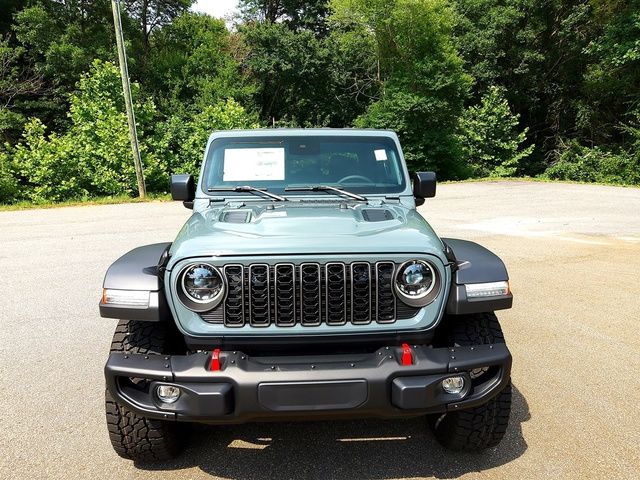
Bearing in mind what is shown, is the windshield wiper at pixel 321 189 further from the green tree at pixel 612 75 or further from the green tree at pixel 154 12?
the green tree at pixel 154 12

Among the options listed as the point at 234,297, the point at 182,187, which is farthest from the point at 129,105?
the point at 234,297

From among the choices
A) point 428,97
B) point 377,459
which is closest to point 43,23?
point 428,97

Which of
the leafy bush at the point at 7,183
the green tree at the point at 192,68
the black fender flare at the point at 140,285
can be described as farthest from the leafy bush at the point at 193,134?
the black fender flare at the point at 140,285

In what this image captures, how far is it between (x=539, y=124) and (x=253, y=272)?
35.3 m

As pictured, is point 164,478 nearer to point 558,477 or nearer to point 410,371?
point 410,371

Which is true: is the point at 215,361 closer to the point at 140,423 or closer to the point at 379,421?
the point at 140,423

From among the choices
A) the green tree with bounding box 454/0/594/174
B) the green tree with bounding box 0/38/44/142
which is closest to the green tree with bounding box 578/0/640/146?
the green tree with bounding box 454/0/594/174

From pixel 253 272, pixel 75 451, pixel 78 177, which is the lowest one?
pixel 78 177

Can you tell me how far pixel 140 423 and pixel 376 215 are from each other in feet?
5.58

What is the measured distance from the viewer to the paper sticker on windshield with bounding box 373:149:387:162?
12.8ft

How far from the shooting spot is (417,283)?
2.53 m

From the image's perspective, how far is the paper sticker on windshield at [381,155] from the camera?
389 centimetres

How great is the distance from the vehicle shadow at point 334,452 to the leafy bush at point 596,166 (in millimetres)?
24328

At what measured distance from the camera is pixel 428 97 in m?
27.3
